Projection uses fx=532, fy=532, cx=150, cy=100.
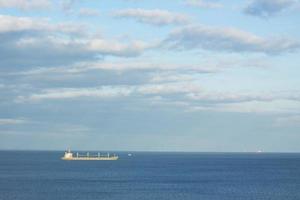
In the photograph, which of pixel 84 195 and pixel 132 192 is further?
pixel 132 192

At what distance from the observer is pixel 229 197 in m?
122

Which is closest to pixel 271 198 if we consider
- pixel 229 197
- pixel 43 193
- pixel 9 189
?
pixel 229 197

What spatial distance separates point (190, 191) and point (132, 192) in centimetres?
1486

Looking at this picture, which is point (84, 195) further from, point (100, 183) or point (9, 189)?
point (100, 183)

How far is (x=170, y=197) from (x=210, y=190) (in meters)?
21.5

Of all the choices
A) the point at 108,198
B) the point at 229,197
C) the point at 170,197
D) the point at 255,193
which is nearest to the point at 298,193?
the point at 255,193

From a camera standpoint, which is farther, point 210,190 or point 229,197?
point 210,190

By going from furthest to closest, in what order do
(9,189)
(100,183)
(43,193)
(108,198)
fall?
(100,183) → (9,189) → (43,193) → (108,198)

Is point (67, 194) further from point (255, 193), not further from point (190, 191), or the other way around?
point (255, 193)

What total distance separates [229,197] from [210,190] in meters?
16.8

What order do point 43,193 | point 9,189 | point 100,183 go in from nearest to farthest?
point 43,193
point 9,189
point 100,183

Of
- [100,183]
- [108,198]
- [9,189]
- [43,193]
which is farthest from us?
[100,183]

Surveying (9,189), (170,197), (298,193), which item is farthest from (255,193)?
(9,189)

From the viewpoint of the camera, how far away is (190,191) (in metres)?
134
